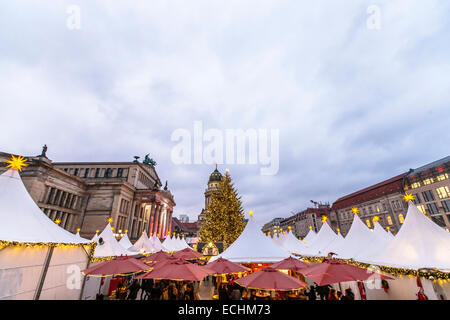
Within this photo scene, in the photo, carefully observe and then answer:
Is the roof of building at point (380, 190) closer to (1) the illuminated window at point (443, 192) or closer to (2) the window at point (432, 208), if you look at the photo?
(2) the window at point (432, 208)

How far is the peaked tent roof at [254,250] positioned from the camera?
1163 cm

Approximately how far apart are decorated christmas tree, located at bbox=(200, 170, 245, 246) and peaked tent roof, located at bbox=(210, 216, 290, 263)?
12283 mm

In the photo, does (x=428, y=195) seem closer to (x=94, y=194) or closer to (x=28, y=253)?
(x=28, y=253)

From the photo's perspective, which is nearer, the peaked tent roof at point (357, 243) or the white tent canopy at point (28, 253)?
the white tent canopy at point (28, 253)

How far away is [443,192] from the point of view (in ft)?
129

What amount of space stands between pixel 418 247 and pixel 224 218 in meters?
19.4

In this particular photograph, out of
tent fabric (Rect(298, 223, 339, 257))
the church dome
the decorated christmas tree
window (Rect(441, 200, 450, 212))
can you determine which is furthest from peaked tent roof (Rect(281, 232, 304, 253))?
the church dome

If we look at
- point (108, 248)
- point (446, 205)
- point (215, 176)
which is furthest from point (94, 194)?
point (446, 205)

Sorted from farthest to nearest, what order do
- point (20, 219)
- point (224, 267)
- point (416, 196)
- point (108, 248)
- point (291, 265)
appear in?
point (416, 196), point (108, 248), point (291, 265), point (224, 267), point (20, 219)

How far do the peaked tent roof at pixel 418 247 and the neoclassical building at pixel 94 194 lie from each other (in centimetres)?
3266

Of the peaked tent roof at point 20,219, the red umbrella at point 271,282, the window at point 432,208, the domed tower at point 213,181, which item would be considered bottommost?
the red umbrella at point 271,282

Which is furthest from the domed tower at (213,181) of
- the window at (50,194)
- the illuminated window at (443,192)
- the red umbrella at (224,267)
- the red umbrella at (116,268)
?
the red umbrella at (116,268)

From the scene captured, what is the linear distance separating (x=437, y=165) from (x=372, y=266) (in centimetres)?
4976

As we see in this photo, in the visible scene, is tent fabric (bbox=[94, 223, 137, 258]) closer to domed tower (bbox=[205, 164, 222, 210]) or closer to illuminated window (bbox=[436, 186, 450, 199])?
illuminated window (bbox=[436, 186, 450, 199])
